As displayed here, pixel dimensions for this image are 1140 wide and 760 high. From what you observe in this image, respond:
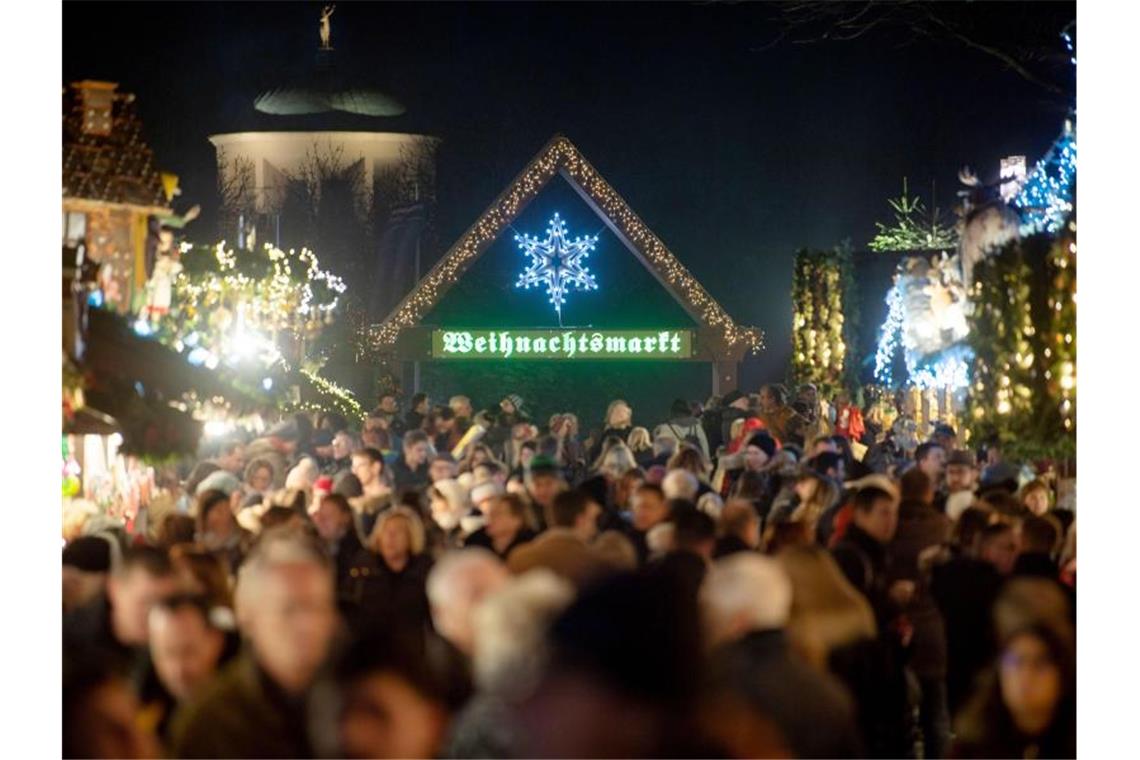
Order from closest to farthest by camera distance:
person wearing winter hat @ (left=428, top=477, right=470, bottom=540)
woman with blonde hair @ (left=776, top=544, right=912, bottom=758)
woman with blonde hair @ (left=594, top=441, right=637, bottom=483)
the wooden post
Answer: woman with blonde hair @ (left=776, top=544, right=912, bottom=758)
person wearing winter hat @ (left=428, top=477, right=470, bottom=540)
woman with blonde hair @ (left=594, top=441, right=637, bottom=483)
the wooden post

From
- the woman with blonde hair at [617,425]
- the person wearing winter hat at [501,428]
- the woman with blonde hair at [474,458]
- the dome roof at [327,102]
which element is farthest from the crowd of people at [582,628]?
the dome roof at [327,102]

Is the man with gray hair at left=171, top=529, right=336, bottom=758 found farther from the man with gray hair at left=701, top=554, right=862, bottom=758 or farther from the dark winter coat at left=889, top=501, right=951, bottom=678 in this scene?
the dark winter coat at left=889, top=501, right=951, bottom=678

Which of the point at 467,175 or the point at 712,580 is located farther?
the point at 467,175

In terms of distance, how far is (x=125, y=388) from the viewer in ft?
36.1

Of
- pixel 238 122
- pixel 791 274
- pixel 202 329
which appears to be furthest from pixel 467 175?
pixel 202 329

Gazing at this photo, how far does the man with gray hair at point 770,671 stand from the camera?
782cm

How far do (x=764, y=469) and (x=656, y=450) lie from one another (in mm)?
2579

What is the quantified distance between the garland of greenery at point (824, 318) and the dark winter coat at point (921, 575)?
12616 mm

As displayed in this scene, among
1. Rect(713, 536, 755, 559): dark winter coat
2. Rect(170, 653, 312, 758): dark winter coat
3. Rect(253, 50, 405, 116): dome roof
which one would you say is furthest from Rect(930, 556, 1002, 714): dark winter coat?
Rect(253, 50, 405, 116): dome roof

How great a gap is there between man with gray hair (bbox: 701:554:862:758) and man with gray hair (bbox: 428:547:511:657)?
2.79 ft

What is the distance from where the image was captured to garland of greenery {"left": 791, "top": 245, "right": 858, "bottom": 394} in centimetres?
2386

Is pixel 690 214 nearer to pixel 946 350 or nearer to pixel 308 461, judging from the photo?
pixel 946 350

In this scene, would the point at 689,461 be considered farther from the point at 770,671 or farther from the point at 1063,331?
the point at 770,671

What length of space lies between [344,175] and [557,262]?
5.70m
